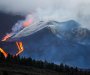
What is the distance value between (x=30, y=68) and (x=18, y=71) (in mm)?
15613

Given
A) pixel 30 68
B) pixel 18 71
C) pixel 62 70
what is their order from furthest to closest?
pixel 62 70 < pixel 30 68 < pixel 18 71

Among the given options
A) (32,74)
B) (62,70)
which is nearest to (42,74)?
(32,74)

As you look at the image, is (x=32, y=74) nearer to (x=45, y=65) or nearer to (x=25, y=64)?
(x=25, y=64)

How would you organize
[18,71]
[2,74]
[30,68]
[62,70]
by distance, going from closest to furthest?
[2,74]
[18,71]
[30,68]
[62,70]

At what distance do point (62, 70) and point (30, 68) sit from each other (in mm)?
25994

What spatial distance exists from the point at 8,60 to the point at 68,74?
36652mm

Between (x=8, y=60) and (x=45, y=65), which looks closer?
(x=8, y=60)

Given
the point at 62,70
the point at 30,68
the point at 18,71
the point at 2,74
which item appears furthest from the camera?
the point at 62,70

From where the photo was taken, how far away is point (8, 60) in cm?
16050

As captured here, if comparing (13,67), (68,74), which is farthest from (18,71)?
(68,74)

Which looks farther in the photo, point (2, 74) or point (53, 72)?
point (53, 72)

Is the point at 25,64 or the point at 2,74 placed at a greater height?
the point at 25,64

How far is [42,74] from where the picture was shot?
480 ft

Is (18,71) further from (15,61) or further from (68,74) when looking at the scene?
(68,74)
